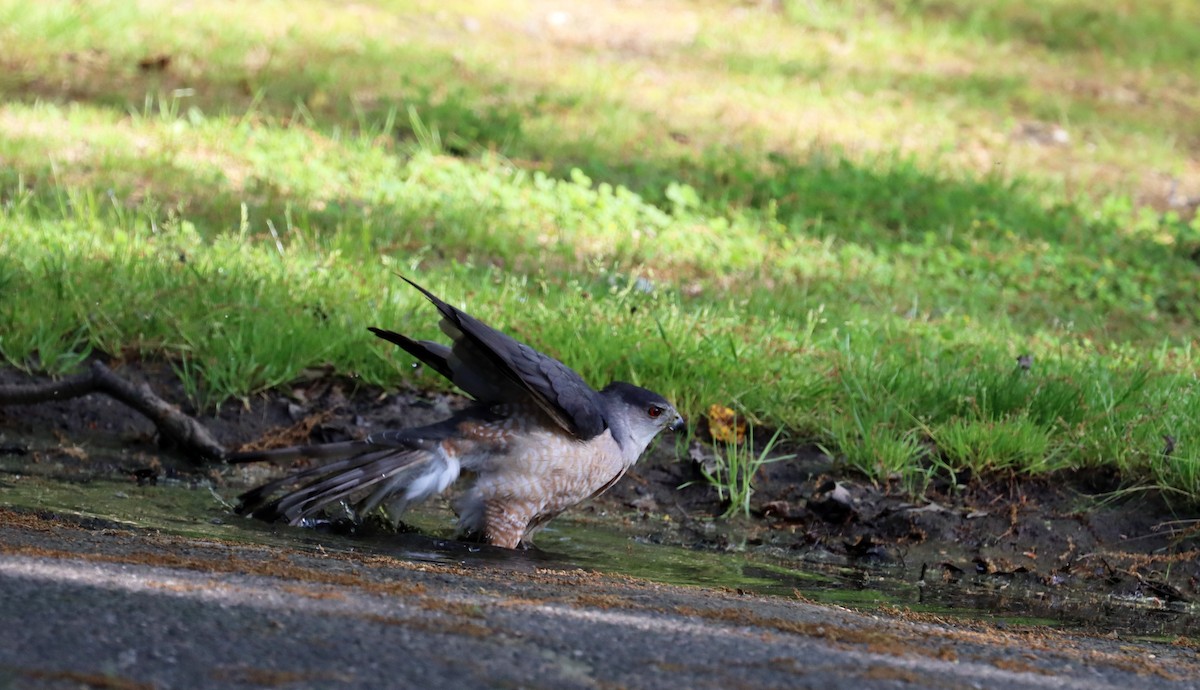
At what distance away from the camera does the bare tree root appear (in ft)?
17.8

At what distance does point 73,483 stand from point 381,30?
867cm

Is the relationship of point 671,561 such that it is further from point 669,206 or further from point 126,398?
point 669,206

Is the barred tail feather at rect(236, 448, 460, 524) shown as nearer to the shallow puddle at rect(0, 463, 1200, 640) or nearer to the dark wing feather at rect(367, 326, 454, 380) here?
the shallow puddle at rect(0, 463, 1200, 640)

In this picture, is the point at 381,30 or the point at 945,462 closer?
the point at 945,462

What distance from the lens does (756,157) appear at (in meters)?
10.8

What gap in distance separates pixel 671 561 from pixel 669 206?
5.14 meters

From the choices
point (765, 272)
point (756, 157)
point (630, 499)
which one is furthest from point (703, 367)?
point (756, 157)

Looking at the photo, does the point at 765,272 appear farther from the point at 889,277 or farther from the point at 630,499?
the point at 630,499

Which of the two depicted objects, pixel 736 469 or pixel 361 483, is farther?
pixel 736 469

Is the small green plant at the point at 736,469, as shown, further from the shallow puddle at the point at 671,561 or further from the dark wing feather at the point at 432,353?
the dark wing feather at the point at 432,353

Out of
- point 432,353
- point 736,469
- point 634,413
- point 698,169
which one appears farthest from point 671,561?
point 698,169

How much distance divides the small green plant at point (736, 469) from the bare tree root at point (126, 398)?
79.7 inches

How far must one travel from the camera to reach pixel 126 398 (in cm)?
545

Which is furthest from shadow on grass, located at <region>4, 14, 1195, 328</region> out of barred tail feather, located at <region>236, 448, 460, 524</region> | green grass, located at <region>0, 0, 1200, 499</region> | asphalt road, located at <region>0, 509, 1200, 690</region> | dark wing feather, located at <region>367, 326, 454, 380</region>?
asphalt road, located at <region>0, 509, 1200, 690</region>
